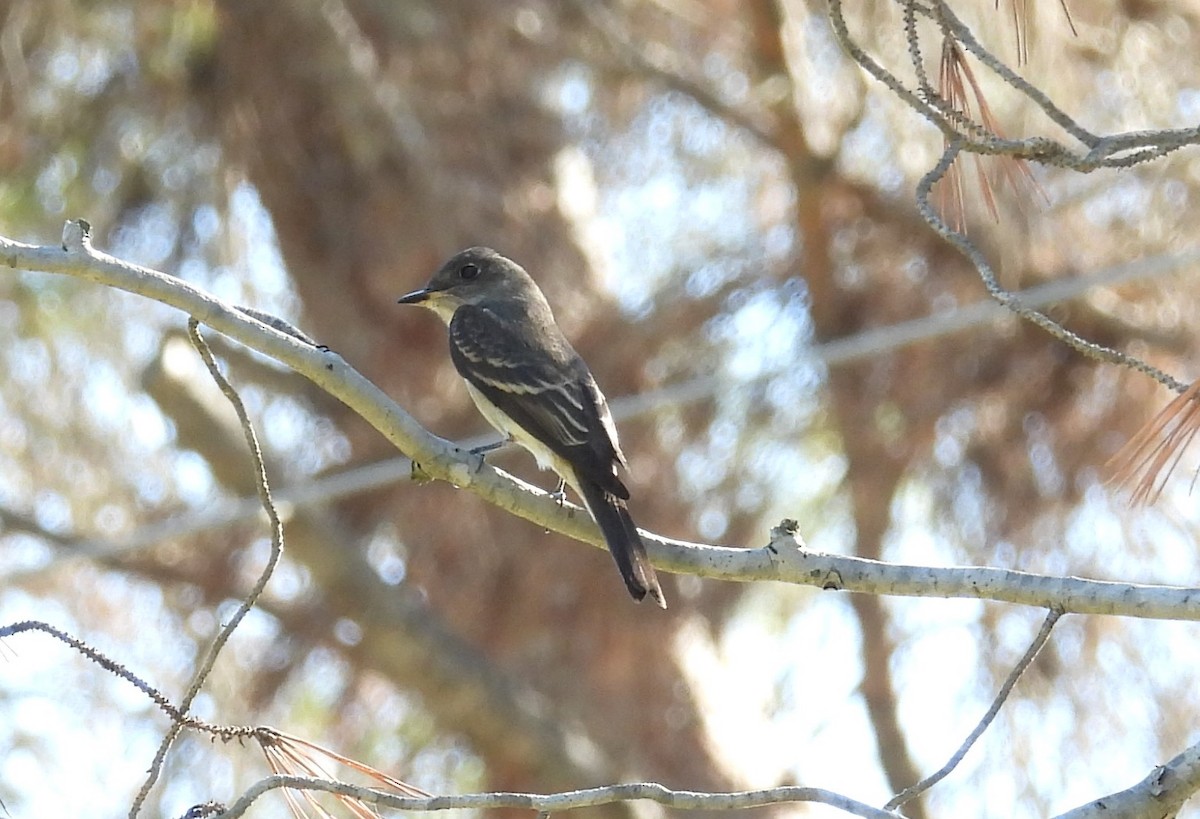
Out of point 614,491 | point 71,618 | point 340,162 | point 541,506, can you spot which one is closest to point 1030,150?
point 541,506

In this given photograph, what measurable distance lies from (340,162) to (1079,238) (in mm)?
3145

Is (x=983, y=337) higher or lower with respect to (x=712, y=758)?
higher

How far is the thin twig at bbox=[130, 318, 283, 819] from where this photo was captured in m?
2.56

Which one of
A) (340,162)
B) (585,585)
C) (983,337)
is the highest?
(340,162)

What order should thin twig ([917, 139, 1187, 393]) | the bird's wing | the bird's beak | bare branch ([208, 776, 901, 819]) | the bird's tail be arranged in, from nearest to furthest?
bare branch ([208, 776, 901, 819]), thin twig ([917, 139, 1187, 393]), the bird's tail, the bird's wing, the bird's beak

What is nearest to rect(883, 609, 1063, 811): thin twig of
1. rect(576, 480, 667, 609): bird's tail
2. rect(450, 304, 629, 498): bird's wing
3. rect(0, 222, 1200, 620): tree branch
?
rect(0, 222, 1200, 620): tree branch

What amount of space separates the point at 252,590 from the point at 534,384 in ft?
7.34

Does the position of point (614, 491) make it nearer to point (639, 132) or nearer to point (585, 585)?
point (585, 585)

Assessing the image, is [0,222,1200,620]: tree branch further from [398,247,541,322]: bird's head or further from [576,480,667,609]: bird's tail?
[398,247,541,322]: bird's head

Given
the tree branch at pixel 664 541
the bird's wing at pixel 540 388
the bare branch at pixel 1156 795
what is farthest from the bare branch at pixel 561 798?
the bird's wing at pixel 540 388

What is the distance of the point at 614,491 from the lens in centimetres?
431

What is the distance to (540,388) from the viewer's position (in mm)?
5094

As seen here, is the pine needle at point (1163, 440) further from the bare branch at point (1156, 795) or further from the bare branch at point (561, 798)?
the bare branch at point (561, 798)

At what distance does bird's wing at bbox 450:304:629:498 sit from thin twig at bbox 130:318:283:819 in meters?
1.44
